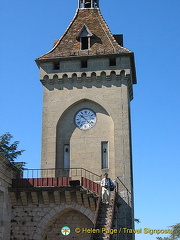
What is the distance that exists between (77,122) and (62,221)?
6168 millimetres

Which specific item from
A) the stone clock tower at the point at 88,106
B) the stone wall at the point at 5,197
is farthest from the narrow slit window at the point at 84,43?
the stone wall at the point at 5,197

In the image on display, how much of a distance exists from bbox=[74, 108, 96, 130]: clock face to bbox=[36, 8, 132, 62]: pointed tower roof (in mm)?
3732

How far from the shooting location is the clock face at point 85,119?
27672mm

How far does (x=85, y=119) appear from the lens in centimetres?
2783

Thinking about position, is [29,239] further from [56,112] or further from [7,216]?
[56,112]

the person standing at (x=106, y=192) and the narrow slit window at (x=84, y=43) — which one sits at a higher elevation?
the narrow slit window at (x=84, y=43)

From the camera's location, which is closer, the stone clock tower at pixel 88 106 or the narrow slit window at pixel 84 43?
the stone clock tower at pixel 88 106

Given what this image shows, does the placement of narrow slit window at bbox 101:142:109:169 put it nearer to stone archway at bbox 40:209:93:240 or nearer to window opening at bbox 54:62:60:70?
stone archway at bbox 40:209:93:240

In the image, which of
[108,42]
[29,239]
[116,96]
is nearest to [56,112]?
[116,96]

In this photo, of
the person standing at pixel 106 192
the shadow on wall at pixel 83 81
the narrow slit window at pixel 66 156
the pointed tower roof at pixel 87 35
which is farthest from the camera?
the pointed tower roof at pixel 87 35

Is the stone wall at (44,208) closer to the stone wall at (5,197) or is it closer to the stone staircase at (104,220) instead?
the stone wall at (5,197)

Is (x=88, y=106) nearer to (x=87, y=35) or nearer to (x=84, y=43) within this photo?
(x=84, y=43)

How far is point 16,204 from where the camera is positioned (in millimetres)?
24469

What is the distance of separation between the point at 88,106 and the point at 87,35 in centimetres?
503
